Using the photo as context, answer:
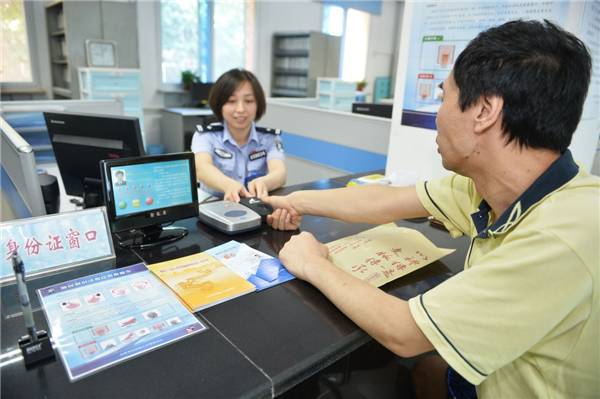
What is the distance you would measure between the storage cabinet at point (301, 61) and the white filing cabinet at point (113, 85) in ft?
8.99

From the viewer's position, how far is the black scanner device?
1276 millimetres

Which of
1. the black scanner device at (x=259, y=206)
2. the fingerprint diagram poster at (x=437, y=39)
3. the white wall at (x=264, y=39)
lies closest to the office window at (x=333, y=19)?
the white wall at (x=264, y=39)

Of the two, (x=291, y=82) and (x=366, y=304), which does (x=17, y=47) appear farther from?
(x=366, y=304)

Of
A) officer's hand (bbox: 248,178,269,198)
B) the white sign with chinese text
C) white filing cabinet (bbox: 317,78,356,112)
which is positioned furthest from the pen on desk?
white filing cabinet (bbox: 317,78,356,112)

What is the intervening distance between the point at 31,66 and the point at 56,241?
5688 mm

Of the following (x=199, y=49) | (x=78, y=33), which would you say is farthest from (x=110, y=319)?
(x=199, y=49)

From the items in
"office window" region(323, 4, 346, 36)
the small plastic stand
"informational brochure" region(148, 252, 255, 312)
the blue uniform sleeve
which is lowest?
the small plastic stand

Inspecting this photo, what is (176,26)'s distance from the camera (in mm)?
6102

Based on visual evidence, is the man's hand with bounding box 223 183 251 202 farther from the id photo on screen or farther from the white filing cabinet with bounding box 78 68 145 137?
the white filing cabinet with bounding box 78 68 145 137

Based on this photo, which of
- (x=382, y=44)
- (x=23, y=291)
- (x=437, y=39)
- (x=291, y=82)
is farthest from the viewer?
(x=382, y=44)

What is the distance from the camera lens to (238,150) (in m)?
2.07

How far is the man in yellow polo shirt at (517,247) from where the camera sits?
0.62 metres

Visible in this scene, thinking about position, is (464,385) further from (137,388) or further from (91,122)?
(91,122)

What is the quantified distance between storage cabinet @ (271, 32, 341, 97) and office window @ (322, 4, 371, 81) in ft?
3.14
